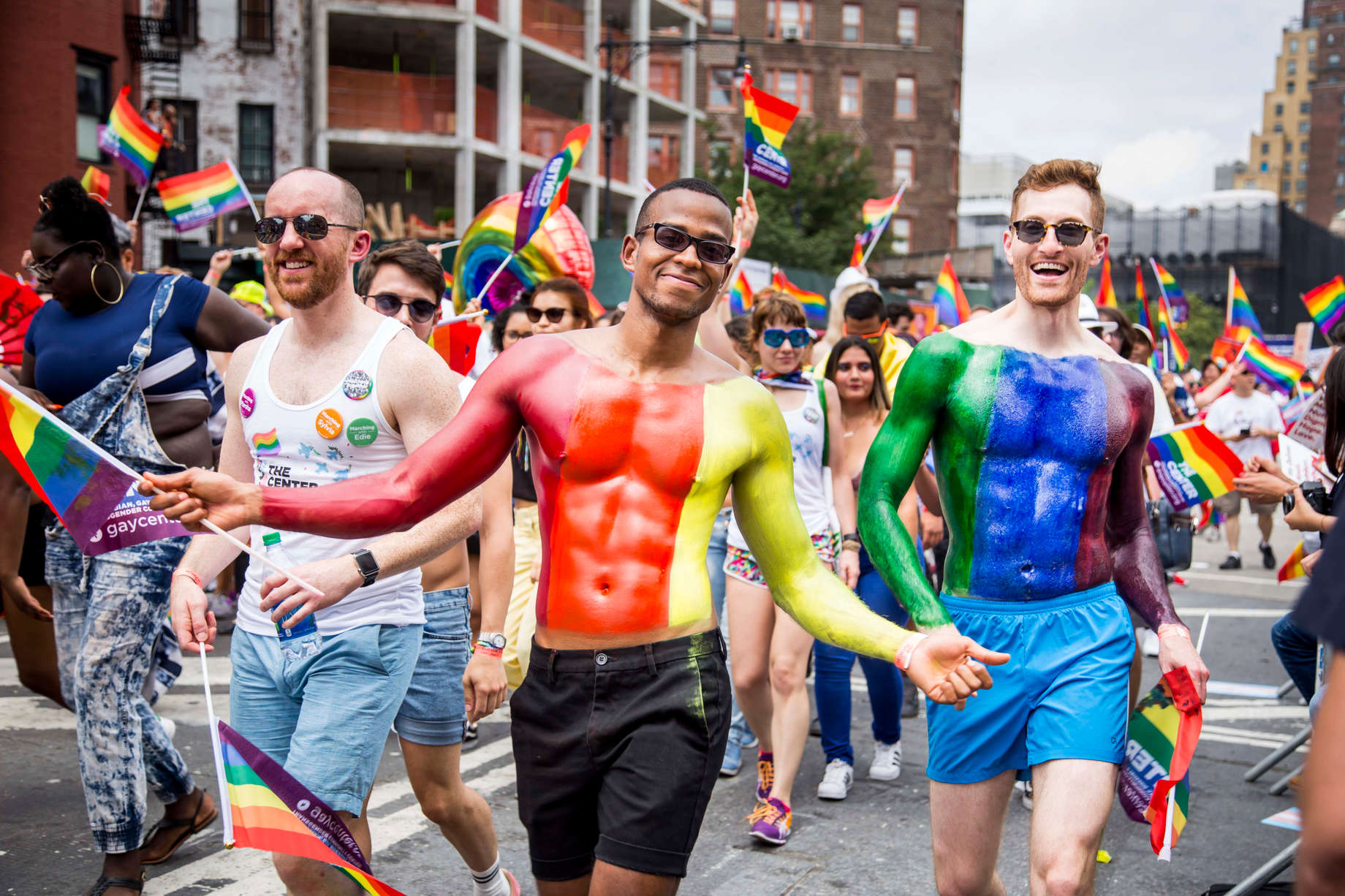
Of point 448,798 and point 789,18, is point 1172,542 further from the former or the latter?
point 789,18

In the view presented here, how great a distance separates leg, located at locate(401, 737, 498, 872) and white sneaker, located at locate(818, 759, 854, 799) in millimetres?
2265

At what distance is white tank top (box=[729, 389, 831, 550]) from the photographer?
588 cm

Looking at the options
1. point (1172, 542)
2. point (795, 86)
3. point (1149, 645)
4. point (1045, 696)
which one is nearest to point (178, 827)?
point (1045, 696)

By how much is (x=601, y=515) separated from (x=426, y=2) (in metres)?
30.3

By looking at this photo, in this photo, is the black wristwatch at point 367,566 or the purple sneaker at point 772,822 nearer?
the black wristwatch at point 367,566

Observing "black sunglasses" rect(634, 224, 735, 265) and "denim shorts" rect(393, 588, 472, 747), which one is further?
"denim shorts" rect(393, 588, 472, 747)

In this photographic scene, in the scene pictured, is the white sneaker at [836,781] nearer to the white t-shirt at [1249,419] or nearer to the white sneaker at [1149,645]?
the white sneaker at [1149,645]

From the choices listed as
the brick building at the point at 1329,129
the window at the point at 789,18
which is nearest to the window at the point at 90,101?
the window at the point at 789,18

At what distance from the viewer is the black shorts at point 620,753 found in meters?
2.80

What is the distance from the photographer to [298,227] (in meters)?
3.47

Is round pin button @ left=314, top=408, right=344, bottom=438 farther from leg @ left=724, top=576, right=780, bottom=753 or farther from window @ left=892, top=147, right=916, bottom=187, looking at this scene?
window @ left=892, top=147, right=916, bottom=187

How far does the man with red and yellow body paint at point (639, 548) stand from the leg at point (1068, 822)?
67 centimetres

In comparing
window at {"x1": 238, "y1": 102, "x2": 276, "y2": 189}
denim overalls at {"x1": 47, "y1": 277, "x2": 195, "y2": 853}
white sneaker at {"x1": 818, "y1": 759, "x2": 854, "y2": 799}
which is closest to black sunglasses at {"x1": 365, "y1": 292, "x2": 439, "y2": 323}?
denim overalls at {"x1": 47, "y1": 277, "x2": 195, "y2": 853}

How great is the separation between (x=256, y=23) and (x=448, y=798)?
99.9 feet
